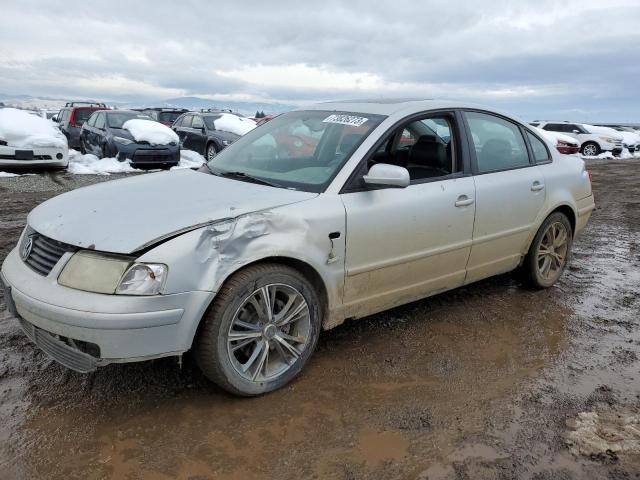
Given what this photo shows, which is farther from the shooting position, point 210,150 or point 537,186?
point 210,150

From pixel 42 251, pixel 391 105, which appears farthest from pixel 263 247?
pixel 391 105

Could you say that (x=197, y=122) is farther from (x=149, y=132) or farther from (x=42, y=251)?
(x=42, y=251)

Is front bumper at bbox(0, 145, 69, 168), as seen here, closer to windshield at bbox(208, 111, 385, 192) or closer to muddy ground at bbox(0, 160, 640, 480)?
muddy ground at bbox(0, 160, 640, 480)

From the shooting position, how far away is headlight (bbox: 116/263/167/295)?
2512 mm

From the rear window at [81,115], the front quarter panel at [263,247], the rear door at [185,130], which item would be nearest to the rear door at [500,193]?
the front quarter panel at [263,247]

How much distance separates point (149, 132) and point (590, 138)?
18732mm

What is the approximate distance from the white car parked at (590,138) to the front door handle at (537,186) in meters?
20.8

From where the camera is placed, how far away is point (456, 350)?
364cm

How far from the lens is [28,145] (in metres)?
10.6

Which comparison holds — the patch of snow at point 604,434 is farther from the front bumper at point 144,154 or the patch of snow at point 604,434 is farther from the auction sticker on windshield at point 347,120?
the front bumper at point 144,154

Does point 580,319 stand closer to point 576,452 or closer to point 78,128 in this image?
point 576,452

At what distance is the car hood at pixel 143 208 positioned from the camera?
2635 millimetres

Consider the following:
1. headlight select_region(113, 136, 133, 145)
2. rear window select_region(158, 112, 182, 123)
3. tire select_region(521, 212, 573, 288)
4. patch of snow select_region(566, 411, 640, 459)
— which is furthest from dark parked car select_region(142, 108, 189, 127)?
patch of snow select_region(566, 411, 640, 459)

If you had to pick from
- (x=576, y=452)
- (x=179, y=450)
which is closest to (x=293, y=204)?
(x=179, y=450)
